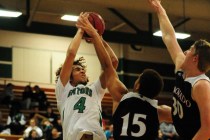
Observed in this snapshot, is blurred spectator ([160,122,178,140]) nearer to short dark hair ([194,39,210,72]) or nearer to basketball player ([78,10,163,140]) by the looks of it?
basketball player ([78,10,163,140])

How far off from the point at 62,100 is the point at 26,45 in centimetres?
1341

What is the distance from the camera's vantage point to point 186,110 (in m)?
3.90

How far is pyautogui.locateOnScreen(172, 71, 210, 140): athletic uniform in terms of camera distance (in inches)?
151

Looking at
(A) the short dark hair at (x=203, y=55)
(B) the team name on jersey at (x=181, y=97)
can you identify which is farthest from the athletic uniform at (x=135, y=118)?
(A) the short dark hair at (x=203, y=55)

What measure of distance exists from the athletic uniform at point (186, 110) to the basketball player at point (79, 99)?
79cm

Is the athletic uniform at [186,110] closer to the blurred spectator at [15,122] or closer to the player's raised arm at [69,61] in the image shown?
the player's raised arm at [69,61]

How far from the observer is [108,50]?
15.9 feet

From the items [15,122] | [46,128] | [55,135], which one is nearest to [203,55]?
[55,135]

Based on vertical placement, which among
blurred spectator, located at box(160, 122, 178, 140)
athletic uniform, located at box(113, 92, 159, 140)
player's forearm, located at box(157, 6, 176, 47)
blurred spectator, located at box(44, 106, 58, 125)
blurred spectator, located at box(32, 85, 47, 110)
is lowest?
blurred spectator, located at box(160, 122, 178, 140)

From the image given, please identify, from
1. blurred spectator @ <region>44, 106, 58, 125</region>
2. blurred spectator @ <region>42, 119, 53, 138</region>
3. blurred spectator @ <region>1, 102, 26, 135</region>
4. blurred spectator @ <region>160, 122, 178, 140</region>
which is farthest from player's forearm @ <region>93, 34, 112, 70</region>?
blurred spectator @ <region>44, 106, 58, 125</region>

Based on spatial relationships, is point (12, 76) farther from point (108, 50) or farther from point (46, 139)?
point (108, 50)

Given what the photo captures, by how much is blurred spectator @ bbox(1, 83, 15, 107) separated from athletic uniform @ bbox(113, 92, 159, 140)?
496 inches

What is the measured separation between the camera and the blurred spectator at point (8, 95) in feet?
53.8

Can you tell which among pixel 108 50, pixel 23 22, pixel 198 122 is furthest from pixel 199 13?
pixel 198 122
